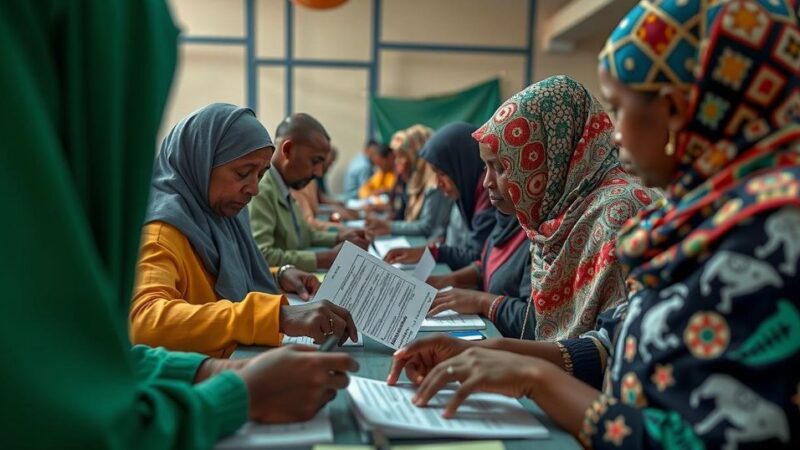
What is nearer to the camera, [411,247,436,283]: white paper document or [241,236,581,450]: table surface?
[241,236,581,450]: table surface

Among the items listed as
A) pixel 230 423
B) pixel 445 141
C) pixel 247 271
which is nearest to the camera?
pixel 230 423

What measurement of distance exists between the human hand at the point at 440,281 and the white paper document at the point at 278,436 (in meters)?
1.35

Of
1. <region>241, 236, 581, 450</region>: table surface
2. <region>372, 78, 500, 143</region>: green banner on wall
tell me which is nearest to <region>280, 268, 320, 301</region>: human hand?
<region>241, 236, 581, 450</region>: table surface

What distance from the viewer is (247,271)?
182cm

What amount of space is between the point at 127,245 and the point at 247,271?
108 centimetres

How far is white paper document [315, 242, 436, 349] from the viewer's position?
1.39 metres

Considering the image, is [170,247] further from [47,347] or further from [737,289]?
[737,289]

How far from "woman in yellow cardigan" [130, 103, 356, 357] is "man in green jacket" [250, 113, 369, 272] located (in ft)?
2.26

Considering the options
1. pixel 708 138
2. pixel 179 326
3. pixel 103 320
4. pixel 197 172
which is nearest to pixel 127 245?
pixel 103 320

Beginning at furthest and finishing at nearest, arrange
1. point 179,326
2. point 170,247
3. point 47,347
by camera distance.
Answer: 1. point 170,247
2. point 179,326
3. point 47,347

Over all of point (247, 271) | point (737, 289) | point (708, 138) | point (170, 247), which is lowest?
point (247, 271)

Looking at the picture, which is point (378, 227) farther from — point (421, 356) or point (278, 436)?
point (278, 436)

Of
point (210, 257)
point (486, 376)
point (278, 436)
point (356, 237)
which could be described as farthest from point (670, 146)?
point (356, 237)

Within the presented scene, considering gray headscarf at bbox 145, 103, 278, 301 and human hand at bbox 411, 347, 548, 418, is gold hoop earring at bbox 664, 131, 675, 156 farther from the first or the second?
gray headscarf at bbox 145, 103, 278, 301
